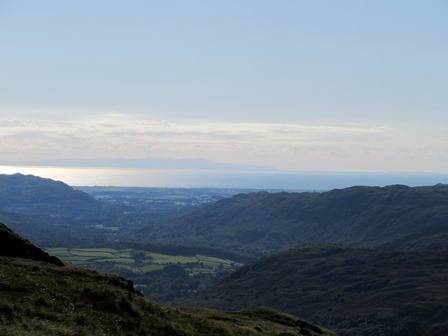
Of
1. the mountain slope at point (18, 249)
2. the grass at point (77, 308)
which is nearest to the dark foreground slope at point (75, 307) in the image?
the grass at point (77, 308)

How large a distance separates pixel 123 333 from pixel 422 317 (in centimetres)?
16964

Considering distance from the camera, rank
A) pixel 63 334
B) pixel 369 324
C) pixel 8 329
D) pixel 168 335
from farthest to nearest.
Result: pixel 369 324
pixel 168 335
pixel 63 334
pixel 8 329

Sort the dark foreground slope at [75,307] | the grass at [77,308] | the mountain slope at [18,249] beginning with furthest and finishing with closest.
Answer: the mountain slope at [18,249], the dark foreground slope at [75,307], the grass at [77,308]

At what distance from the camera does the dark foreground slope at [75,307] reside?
29.6 m

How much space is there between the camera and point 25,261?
42.5m

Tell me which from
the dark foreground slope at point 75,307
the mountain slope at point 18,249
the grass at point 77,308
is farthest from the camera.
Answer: the mountain slope at point 18,249

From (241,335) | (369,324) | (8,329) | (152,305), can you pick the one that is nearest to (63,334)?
(8,329)

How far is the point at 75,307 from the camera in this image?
112 ft

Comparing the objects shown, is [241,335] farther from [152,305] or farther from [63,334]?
[63,334]

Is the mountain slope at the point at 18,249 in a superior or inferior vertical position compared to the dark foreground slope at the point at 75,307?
superior

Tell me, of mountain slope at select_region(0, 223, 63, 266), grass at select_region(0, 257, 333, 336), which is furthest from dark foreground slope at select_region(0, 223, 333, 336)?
mountain slope at select_region(0, 223, 63, 266)

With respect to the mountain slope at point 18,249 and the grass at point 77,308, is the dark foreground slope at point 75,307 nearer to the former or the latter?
the grass at point 77,308

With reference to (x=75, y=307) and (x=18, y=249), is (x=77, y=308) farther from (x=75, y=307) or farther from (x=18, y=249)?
(x=18, y=249)

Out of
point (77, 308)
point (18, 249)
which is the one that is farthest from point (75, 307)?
point (18, 249)
